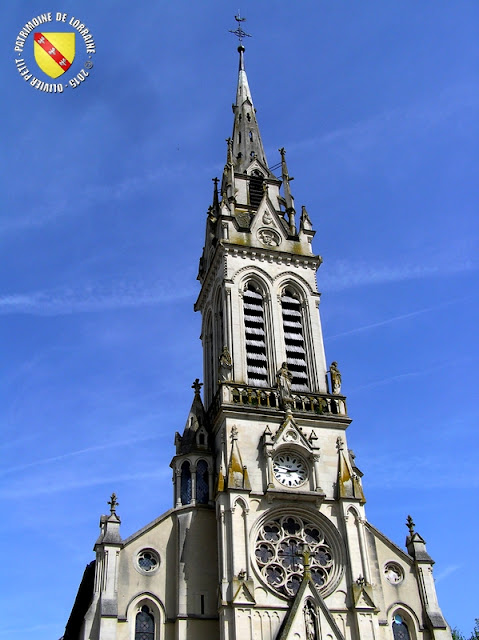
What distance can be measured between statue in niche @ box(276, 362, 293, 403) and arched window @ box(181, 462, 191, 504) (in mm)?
5307

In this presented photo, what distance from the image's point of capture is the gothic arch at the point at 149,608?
29656 millimetres

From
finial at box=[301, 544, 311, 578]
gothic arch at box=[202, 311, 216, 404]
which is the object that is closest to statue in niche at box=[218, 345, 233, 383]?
gothic arch at box=[202, 311, 216, 404]

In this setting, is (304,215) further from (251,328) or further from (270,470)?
(270,470)

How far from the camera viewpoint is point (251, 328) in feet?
124

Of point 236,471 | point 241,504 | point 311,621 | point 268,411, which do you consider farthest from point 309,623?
point 268,411

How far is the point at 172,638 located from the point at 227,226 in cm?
2040

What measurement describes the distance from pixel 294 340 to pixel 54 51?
57.0ft

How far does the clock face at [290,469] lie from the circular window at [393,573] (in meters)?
5.29

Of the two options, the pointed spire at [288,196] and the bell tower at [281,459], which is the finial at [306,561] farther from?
the pointed spire at [288,196]

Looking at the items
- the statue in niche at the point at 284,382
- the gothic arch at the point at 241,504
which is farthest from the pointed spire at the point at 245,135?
the gothic arch at the point at 241,504

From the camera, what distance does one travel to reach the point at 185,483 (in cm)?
3394

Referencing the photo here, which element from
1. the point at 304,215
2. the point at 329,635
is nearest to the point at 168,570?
the point at 329,635

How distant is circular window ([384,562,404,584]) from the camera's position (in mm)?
33125

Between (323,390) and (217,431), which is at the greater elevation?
(323,390)
